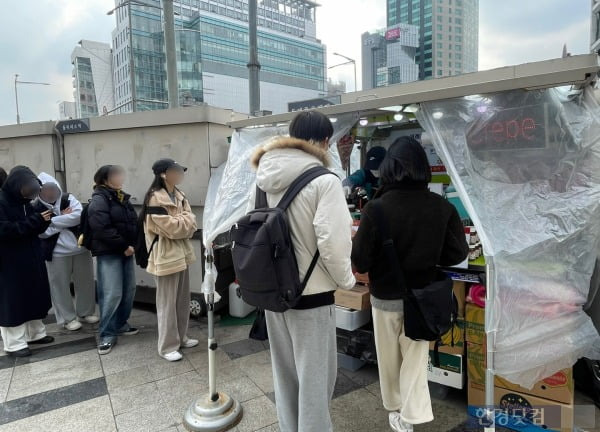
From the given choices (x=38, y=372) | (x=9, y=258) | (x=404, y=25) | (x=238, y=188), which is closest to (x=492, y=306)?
(x=238, y=188)

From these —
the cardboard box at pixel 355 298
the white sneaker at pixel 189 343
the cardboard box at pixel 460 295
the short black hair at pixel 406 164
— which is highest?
the short black hair at pixel 406 164

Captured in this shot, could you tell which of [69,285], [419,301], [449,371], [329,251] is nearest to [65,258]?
[69,285]

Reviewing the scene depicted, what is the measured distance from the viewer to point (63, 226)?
13.9ft

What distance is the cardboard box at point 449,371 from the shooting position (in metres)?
2.79

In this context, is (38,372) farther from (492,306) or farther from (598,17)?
(598,17)

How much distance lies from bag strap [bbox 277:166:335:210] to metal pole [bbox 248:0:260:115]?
5.44 metres

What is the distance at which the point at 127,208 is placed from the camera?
404 centimetres

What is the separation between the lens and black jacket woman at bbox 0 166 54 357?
3609 mm

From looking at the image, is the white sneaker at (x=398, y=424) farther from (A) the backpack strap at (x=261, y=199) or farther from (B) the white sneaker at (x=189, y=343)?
(B) the white sneaker at (x=189, y=343)

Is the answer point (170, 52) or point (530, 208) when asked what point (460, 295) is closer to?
point (530, 208)

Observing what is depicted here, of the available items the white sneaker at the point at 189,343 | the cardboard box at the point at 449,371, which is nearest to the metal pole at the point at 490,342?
the cardboard box at the point at 449,371

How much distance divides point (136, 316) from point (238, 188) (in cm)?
274

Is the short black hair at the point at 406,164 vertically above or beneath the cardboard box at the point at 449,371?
above

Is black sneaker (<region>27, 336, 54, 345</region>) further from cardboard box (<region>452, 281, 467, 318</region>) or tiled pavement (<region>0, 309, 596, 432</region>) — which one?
cardboard box (<region>452, 281, 467, 318</region>)
